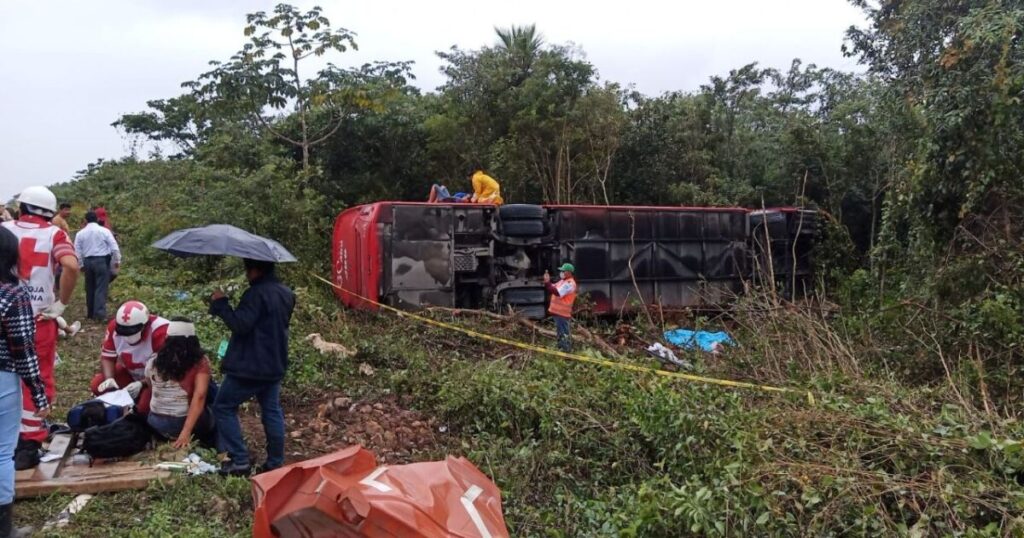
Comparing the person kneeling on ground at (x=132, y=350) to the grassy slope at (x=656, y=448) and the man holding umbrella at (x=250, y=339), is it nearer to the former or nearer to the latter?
the man holding umbrella at (x=250, y=339)

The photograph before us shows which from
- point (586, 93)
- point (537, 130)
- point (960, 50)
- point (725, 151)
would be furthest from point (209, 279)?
point (725, 151)

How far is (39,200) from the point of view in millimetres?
4605

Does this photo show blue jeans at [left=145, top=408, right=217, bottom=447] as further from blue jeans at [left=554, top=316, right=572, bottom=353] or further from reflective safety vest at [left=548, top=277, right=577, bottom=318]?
reflective safety vest at [left=548, top=277, right=577, bottom=318]

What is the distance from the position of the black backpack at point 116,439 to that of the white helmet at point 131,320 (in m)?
0.55

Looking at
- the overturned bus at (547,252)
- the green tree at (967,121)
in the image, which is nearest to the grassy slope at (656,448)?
the overturned bus at (547,252)

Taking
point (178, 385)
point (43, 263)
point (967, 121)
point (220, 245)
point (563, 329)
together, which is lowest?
point (563, 329)

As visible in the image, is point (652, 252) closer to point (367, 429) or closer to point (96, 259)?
point (367, 429)

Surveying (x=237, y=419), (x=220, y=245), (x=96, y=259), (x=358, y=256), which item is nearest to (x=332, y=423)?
(x=237, y=419)

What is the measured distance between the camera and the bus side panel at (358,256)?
376 inches

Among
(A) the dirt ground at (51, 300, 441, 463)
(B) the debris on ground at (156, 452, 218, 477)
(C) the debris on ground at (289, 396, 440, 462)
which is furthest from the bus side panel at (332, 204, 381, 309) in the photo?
(B) the debris on ground at (156, 452, 218, 477)

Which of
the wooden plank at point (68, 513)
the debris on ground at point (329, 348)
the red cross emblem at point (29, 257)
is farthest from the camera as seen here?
the debris on ground at point (329, 348)

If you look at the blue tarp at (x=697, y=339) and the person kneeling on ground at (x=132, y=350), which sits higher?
the person kneeling on ground at (x=132, y=350)

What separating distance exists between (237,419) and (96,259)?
5644 millimetres

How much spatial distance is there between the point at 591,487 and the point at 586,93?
13673 millimetres
